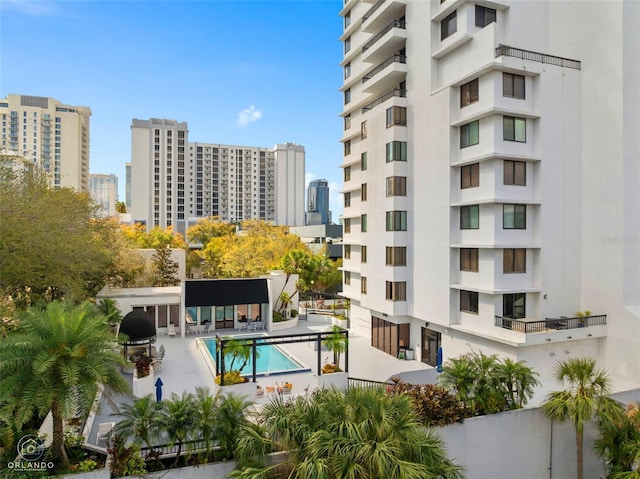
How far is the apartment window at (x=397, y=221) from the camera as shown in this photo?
23.0 meters

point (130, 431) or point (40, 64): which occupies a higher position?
point (40, 64)

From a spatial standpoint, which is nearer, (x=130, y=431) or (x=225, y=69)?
(x=130, y=431)

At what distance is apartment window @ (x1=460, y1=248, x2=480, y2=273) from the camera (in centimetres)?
1941

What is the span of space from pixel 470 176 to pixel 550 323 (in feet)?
24.9

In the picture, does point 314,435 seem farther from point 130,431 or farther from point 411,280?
point 411,280

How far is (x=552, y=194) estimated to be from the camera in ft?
63.1

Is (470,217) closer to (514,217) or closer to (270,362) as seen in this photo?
(514,217)

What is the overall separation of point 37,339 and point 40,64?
9.76m

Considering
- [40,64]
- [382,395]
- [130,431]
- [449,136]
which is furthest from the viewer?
[449,136]

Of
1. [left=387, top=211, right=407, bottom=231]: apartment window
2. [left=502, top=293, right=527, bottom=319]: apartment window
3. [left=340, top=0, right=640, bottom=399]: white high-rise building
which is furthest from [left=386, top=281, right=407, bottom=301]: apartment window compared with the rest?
[left=502, top=293, right=527, bottom=319]: apartment window

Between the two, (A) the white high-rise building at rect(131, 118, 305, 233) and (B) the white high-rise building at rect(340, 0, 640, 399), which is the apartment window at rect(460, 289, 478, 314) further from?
(A) the white high-rise building at rect(131, 118, 305, 233)

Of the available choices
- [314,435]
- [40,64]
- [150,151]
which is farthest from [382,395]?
[150,151]

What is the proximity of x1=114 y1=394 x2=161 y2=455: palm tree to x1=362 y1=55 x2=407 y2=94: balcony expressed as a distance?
2088 cm

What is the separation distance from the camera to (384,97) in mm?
24328
